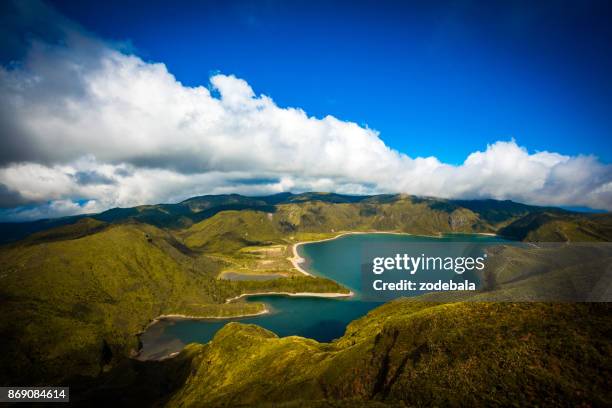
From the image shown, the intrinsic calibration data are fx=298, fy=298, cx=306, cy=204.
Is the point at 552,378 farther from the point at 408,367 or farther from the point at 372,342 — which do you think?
the point at 372,342

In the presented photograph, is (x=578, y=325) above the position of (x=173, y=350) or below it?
above

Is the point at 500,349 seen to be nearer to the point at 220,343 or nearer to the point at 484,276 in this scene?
Answer: the point at 220,343

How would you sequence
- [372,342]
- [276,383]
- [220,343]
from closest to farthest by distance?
[372,342] → [276,383] → [220,343]

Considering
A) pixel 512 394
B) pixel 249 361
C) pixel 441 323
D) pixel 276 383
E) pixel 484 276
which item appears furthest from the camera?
pixel 484 276

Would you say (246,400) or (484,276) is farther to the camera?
(484,276)

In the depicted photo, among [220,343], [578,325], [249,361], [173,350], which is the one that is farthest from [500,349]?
[173,350]

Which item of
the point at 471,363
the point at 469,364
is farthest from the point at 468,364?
the point at 471,363

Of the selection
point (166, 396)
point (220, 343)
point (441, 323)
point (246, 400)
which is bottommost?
point (166, 396)

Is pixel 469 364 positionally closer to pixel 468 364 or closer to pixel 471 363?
pixel 468 364

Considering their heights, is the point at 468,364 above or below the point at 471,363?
below
